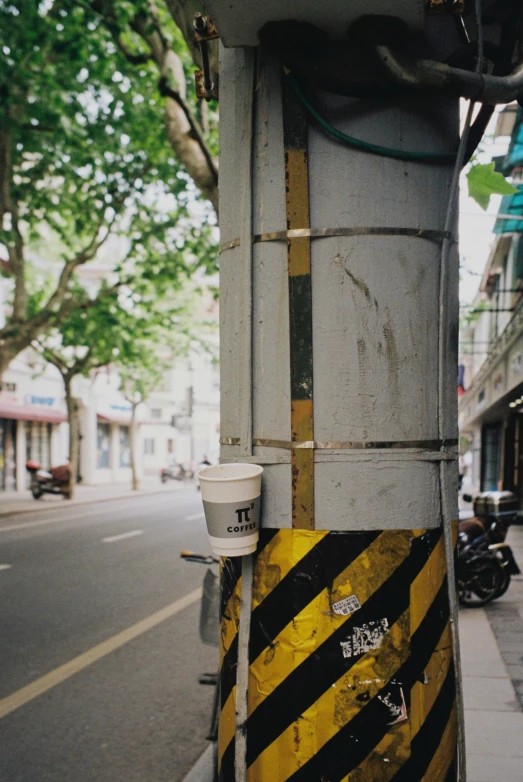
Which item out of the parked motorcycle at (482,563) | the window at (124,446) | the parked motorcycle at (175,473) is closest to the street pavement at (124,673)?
the parked motorcycle at (482,563)

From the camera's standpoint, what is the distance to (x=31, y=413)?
27984 mm

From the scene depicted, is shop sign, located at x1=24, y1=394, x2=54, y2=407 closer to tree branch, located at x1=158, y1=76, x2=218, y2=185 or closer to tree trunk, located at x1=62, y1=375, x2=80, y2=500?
tree trunk, located at x1=62, y1=375, x2=80, y2=500

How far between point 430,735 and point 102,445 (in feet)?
124

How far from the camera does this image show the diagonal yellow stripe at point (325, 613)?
74.5 inches

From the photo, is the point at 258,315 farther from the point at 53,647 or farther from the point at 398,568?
the point at 53,647

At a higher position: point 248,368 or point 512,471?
point 248,368

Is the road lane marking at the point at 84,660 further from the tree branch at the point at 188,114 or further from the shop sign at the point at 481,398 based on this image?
the shop sign at the point at 481,398

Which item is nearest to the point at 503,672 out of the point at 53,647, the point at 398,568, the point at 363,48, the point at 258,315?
the point at 53,647

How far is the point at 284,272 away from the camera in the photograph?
2000 millimetres

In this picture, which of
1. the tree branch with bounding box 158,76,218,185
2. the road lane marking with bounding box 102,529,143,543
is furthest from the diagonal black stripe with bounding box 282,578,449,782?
the road lane marking with bounding box 102,529,143,543

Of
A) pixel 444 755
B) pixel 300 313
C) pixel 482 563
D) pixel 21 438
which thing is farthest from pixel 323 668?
pixel 21 438

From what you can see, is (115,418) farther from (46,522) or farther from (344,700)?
(344,700)

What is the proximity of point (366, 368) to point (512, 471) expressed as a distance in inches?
875

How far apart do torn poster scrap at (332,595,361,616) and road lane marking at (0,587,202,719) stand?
3.54 meters
